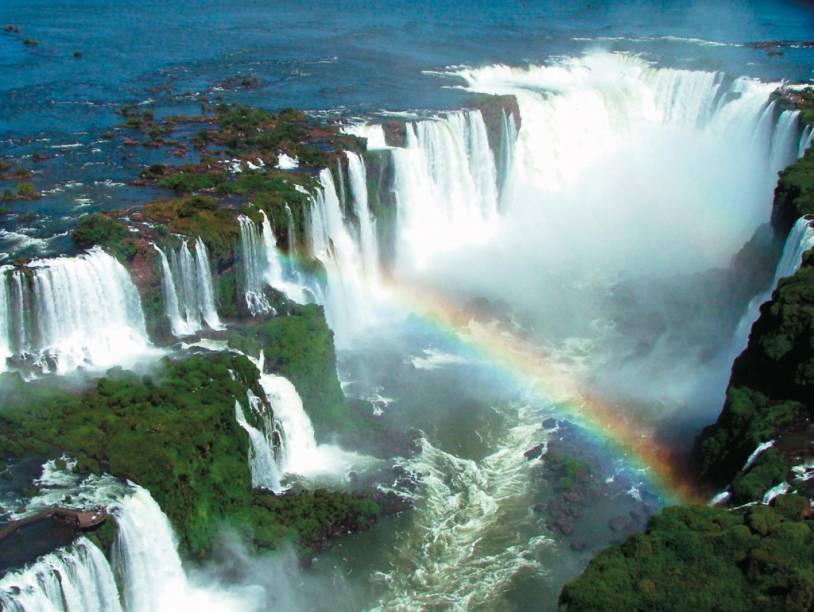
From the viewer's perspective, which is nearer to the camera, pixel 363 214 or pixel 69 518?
pixel 69 518

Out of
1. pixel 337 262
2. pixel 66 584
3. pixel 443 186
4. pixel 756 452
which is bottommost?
pixel 66 584

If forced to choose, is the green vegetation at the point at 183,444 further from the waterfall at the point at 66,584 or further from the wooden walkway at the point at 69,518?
the waterfall at the point at 66,584

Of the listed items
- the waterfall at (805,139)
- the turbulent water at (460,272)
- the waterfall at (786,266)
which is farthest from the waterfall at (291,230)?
the waterfall at (805,139)

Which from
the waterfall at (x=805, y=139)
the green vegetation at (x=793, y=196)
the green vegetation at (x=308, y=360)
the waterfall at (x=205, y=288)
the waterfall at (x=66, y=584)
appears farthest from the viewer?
the waterfall at (x=805, y=139)

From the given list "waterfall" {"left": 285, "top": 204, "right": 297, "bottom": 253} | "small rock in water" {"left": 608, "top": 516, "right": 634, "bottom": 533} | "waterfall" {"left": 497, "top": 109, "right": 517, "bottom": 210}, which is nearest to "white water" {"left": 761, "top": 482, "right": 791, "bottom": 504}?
"small rock in water" {"left": 608, "top": 516, "right": 634, "bottom": 533}

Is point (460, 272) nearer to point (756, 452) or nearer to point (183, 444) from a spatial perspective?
point (756, 452)

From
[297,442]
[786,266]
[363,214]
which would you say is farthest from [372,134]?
[786,266]

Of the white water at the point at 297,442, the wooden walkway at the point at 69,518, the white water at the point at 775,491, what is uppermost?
the wooden walkway at the point at 69,518
